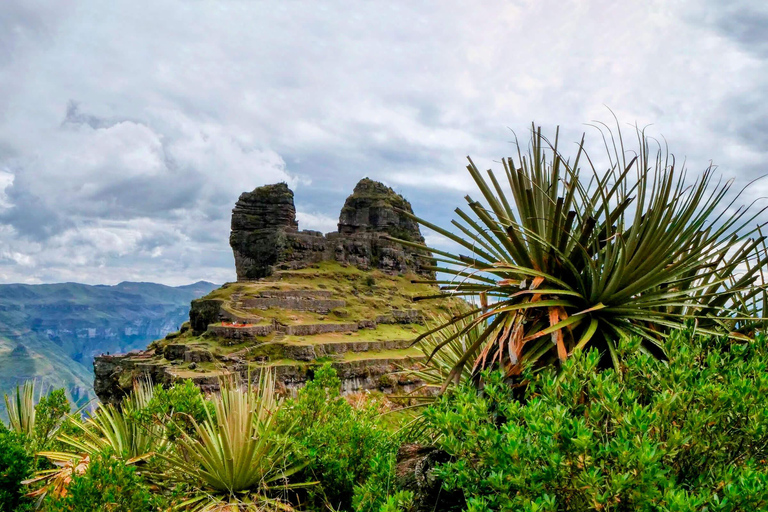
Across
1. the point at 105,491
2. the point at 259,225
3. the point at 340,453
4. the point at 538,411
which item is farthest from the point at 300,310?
the point at 538,411

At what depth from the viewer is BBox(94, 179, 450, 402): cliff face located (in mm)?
30422

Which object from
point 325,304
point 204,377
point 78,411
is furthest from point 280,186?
point 78,411

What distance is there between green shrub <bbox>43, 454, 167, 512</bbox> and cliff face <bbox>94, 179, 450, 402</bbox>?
121 inches

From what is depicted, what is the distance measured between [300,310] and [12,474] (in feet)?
129

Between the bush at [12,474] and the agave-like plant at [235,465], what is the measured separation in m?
2.62

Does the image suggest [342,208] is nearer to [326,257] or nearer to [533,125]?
[326,257]

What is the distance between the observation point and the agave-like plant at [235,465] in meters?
3.71

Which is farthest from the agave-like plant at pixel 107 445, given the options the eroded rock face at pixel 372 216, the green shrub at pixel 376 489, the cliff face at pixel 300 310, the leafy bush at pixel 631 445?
the eroded rock face at pixel 372 216

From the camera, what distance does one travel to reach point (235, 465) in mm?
3873

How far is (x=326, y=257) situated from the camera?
62500 millimetres

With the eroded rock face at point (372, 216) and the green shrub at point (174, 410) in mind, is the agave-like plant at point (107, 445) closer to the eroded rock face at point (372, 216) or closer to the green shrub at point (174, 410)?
the green shrub at point (174, 410)

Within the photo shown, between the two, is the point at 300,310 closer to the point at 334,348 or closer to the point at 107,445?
the point at 334,348

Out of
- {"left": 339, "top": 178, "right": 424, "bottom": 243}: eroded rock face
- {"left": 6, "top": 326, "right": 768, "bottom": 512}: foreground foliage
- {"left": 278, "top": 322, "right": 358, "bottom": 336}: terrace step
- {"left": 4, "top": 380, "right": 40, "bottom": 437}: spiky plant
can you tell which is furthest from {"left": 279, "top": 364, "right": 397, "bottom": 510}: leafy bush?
{"left": 339, "top": 178, "right": 424, "bottom": 243}: eroded rock face

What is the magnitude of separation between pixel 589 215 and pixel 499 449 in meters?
1.90
